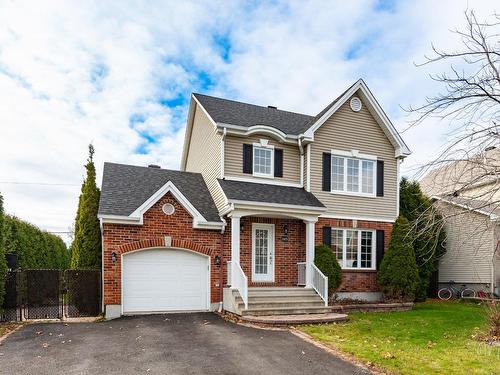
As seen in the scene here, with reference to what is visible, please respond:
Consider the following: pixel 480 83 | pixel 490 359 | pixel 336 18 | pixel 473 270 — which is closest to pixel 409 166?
pixel 480 83

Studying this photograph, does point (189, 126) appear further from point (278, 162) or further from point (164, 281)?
point (164, 281)

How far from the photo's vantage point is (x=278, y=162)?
14219 millimetres

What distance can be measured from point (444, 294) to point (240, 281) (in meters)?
11.4

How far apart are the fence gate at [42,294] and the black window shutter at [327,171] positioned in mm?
9380

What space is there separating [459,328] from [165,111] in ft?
49.3

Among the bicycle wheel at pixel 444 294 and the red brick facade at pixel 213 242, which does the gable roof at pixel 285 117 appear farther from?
the bicycle wheel at pixel 444 294

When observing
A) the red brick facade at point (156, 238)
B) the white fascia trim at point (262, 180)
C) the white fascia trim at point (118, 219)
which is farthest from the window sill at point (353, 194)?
the white fascia trim at point (118, 219)

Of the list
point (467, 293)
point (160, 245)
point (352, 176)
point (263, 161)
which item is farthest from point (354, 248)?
point (160, 245)

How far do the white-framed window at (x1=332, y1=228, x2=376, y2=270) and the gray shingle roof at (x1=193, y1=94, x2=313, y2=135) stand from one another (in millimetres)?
4297

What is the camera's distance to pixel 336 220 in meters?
14.2

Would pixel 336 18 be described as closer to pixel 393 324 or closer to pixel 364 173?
pixel 364 173

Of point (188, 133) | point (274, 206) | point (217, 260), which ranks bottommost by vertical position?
point (217, 260)

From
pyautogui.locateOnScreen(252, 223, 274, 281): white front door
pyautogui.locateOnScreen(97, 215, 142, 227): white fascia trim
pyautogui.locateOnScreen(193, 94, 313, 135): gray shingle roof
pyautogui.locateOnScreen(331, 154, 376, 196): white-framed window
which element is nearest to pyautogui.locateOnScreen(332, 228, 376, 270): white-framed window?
pyautogui.locateOnScreen(331, 154, 376, 196): white-framed window

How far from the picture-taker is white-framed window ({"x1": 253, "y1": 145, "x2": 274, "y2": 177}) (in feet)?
45.8
